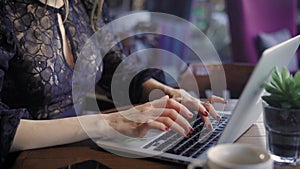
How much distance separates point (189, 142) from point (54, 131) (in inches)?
12.3

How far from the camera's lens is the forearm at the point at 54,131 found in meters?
1.04

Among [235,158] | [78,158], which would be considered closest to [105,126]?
[78,158]

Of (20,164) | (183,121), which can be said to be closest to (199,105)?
(183,121)

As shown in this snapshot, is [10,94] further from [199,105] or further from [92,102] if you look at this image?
Result: [199,105]

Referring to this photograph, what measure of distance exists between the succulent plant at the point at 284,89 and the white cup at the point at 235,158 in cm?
20


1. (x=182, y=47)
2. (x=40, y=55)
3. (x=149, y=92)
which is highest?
(x=40, y=55)

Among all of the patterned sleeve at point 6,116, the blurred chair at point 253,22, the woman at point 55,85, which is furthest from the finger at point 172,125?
the blurred chair at point 253,22

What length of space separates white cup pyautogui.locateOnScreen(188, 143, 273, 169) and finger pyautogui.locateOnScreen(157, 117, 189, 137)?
34cm

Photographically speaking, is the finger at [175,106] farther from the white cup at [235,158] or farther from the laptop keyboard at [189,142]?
the white cup at [235,158]

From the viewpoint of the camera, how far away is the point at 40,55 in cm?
128

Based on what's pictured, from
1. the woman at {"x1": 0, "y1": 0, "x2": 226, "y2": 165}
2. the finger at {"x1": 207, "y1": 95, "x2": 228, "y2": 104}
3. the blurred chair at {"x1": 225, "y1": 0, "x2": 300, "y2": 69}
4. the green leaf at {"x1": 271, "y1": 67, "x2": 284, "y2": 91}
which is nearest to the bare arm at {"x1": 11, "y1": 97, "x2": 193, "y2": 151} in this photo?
the woman at {"x1": 0, "y1": 0, "x2": 226, "y2": 165}

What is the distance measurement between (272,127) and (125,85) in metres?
0.73

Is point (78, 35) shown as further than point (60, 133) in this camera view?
Yes

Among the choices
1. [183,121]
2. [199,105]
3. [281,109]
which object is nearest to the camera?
[281,109]
